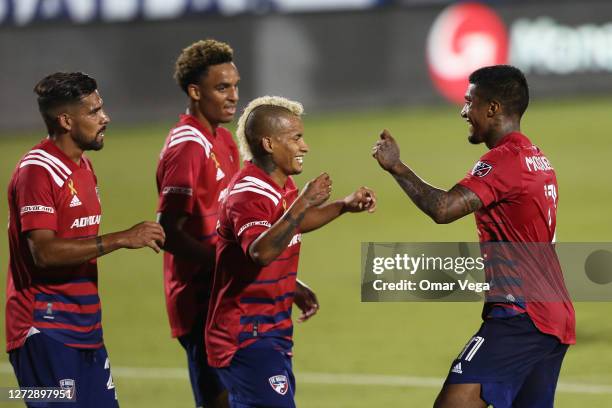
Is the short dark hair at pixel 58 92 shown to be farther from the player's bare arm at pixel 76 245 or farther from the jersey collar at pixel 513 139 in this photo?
the jersey collar at pixel 513 139

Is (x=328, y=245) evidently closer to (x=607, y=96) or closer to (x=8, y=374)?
(x=8, y=374)

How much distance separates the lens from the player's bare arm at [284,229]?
5902 mm

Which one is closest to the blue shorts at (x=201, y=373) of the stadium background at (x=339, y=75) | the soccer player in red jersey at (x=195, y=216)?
the soccer player in red jersey at (x=195, y=216)

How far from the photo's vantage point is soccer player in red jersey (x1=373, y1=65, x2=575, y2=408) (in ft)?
20.4

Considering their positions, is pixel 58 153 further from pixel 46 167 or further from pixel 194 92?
pixel 194 92

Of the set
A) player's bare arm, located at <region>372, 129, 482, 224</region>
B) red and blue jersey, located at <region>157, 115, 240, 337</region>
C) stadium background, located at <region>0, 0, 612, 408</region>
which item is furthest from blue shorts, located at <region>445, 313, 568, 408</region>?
stadium background, located at <region>0, 0, 612, 408</region>

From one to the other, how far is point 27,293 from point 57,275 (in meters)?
0.18

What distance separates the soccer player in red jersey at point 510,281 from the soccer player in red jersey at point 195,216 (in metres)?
1.25

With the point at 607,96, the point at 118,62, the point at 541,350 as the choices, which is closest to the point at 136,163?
the point at 118,62

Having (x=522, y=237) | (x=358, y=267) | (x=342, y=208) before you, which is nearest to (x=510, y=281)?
(x=522, y=237)

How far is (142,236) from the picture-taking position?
6.10 metres

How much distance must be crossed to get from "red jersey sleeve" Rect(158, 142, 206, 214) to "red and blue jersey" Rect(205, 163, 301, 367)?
3.30 ft

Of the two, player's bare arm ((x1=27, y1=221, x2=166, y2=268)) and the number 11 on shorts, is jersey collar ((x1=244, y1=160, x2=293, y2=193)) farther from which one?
the number 11 on shorts

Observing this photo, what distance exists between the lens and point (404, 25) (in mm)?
22812
